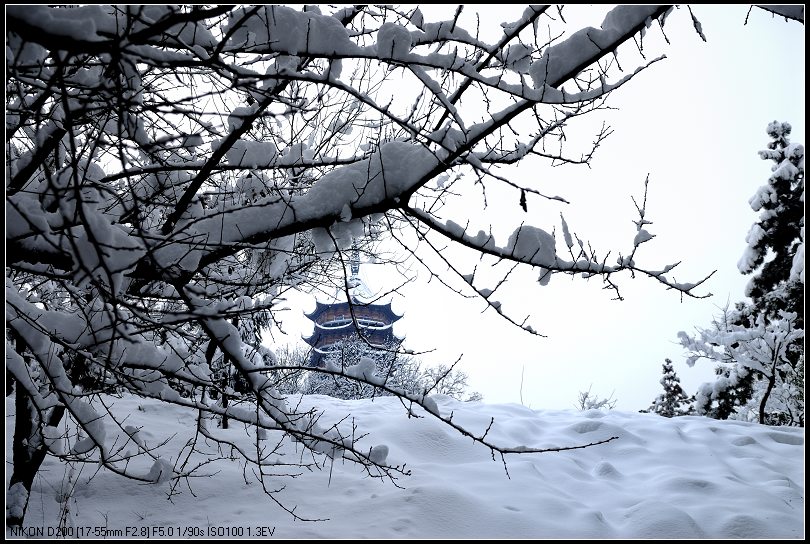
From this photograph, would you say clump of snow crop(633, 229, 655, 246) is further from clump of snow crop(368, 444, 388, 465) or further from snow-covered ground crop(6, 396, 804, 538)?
snow-covered ground crop(6, 396, 804, 538)

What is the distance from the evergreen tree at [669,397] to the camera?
57.1ft

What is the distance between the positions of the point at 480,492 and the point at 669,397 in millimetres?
16613

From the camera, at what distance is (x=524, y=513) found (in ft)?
12.0

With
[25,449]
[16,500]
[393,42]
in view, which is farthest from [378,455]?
[25,449]

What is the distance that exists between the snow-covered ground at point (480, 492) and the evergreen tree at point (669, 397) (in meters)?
12.6

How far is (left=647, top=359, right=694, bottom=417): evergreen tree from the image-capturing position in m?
17.4

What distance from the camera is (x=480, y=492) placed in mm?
4020

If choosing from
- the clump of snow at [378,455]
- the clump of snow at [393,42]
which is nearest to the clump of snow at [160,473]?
the clump of snow at [378,455]

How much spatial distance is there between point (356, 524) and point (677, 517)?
231cm

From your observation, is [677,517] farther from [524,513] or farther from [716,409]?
[716,409]

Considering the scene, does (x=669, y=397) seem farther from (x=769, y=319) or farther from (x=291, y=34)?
(x=291, y=34)

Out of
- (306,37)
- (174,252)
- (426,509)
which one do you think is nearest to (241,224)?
(174,252)

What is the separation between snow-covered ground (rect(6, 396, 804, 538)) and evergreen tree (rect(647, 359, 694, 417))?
1256 cm

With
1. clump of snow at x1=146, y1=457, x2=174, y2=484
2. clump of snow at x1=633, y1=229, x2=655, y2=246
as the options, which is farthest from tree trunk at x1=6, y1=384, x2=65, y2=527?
clump of snow at x1=633, y1=229, x2=655, y2=246
